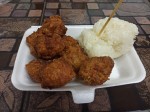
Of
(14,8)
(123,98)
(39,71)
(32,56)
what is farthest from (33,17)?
(123,98)

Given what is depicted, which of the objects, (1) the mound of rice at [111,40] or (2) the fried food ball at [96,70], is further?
(1) the mound of rice at [111,40]

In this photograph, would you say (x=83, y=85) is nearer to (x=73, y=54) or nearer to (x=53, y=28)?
(x=73, y=54)

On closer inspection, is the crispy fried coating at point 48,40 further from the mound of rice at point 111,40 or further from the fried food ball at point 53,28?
the mound of rice at point 111,40

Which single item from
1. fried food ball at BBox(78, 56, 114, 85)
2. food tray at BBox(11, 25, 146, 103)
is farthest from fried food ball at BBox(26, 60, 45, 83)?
fried food ball at BBox(78, 56, 114, 85)

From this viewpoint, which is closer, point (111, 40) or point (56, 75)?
point (56, 75)

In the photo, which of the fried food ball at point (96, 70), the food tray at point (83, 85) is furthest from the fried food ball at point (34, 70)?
the fried food ball at point (96, 70)

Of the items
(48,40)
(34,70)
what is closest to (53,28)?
(48,40)

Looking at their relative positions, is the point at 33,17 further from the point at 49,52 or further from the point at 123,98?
the point at 123,98
